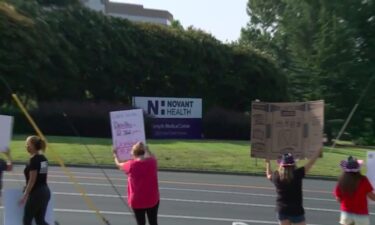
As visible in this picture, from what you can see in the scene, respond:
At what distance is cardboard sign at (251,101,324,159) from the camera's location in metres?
14.0

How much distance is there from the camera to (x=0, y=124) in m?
11.3

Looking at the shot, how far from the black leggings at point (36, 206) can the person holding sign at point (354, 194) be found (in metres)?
3.93

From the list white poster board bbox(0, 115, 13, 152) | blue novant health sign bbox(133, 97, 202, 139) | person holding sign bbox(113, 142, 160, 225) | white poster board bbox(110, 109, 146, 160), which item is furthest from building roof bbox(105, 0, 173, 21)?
person holding sign bbox(113, 142, 160, 225)

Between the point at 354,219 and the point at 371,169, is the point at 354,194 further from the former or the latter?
the point at 371,169

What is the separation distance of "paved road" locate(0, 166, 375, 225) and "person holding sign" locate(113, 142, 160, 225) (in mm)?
2723

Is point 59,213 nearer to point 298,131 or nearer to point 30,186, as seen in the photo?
point 30,186

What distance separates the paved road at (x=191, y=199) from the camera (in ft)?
45.1

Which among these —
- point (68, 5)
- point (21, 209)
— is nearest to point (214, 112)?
point (68, 5)

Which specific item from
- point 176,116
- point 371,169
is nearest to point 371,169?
point 371,169

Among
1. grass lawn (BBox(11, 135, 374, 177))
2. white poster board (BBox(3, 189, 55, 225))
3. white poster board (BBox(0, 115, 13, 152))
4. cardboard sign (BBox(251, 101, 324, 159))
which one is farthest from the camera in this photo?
grass lawn (BBox(11, 135, 374, 177))

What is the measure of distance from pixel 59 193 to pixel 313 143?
226 inches

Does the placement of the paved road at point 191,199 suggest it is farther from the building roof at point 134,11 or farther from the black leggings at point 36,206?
the building roof at point 134,11

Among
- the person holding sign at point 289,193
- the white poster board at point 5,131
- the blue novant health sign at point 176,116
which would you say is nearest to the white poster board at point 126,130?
the white poster board at point 5,131

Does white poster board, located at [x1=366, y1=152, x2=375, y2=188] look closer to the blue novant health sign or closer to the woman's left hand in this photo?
the woman's left hand
